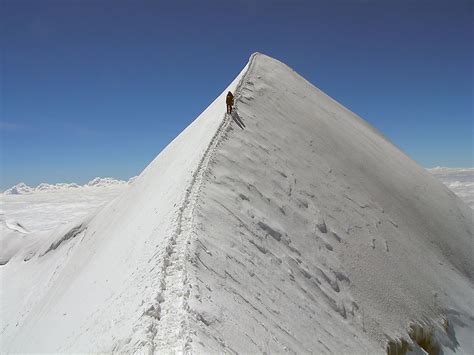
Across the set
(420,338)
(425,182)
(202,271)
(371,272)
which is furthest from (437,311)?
(425,182)

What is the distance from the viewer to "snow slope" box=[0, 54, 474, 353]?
613 cm

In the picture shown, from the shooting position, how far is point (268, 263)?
8.67 meters

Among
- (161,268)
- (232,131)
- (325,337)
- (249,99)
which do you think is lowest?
(325,337)

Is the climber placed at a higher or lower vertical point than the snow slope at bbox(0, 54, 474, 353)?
higher

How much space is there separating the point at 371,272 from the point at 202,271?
667 cm

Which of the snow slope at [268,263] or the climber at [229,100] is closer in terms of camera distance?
the snow slope at [268,263]

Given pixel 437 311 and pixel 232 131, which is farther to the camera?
pixel 232 131

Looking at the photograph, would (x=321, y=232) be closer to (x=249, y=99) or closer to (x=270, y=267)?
(x=270, y=267)

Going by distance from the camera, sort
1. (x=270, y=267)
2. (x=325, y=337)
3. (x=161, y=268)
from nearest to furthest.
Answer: (x=161, y=268) < (x=325, y=337) < (x=270, y=267)

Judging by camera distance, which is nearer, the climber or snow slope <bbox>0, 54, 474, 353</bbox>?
snow slope <bbox>0, 54, 474, 353</bbox>

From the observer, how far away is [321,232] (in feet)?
37.9

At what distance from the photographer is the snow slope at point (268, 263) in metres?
6.13

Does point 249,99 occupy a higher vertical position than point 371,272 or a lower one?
higher

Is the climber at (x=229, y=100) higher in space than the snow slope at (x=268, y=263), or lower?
higher
